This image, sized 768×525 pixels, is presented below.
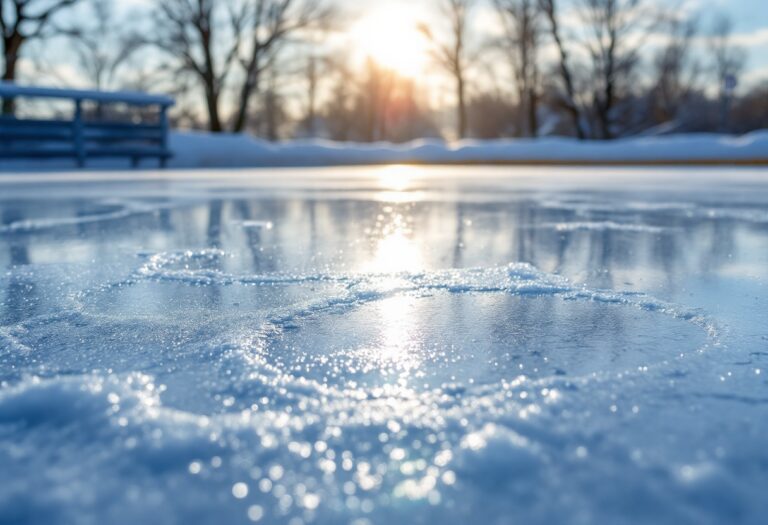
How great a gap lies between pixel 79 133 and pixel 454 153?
6732 millimetres

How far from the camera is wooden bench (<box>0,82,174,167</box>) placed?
9055mm

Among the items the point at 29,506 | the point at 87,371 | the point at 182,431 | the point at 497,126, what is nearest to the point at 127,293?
the point at 87,371

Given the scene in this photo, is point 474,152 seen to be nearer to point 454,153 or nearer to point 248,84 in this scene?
point 454,153

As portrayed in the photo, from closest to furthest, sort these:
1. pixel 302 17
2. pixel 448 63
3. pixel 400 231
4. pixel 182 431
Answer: pixel 182 431 → pixel 400 231 → pixel 302 17 → pixel 448 63

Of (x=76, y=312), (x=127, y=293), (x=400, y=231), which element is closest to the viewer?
(x=76, y=312)

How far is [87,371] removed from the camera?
103 centimetres

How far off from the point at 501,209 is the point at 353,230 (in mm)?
1303

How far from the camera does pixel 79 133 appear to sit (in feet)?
31.5

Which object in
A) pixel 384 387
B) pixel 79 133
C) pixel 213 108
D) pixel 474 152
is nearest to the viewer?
pixel 384 387

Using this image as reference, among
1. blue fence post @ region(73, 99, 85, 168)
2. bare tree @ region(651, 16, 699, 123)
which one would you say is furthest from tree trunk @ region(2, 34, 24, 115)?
bare tree @ region(651, 16, 699, 123)

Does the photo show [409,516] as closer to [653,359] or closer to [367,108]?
[653,359]

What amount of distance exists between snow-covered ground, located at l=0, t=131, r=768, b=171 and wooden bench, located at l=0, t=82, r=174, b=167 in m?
0.57

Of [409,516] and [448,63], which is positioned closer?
[409,516]

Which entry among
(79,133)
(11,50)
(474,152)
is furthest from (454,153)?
(11,50)
